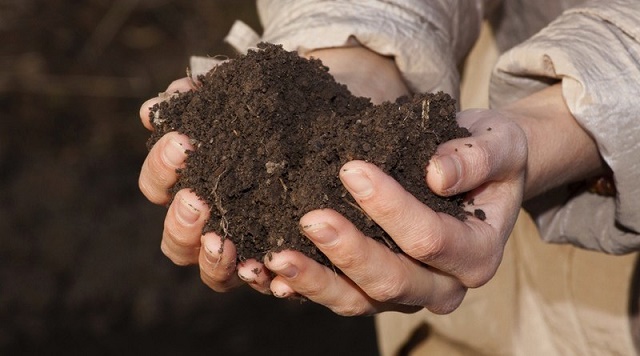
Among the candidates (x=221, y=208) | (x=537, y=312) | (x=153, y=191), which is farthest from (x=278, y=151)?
(x=537, y=312)

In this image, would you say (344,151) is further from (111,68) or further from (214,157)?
(111,68)

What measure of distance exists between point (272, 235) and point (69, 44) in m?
2.68

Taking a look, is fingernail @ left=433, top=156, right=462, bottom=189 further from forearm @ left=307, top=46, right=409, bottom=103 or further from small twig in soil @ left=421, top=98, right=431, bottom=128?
forearm @ left=307, top=46, right=409, bottom=103

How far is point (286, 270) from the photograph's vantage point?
1.15 m

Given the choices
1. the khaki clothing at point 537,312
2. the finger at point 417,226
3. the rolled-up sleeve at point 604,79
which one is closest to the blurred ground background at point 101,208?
the khaki clothing at point 537,312

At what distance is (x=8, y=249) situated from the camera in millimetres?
2930

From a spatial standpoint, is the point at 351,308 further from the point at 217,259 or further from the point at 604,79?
the point at 604,79

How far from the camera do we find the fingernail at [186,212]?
1.19 meters

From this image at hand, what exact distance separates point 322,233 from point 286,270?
77 millimetres

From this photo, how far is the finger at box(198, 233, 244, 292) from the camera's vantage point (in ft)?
3.92

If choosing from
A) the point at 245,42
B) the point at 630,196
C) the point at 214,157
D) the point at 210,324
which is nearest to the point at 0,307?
the point at 210,324

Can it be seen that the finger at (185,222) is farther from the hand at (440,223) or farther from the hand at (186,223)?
the hand at (440,223)

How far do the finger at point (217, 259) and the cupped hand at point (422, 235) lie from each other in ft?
0.21

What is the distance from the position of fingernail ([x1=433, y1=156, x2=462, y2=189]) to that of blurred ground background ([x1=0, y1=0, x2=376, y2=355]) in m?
1.67
